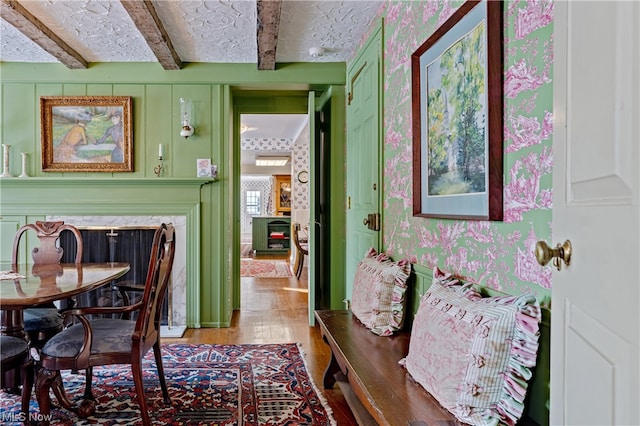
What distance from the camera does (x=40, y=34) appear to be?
10.0 ft

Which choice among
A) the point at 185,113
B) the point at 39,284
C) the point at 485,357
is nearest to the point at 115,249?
the point at 185,113

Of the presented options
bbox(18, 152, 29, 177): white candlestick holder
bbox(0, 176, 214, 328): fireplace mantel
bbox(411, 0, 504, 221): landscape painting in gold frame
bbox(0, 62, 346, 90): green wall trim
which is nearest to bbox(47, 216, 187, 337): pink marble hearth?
bbox(0, 176, 214, 328): fireplace mantel

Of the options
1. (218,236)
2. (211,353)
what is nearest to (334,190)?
(218,236)

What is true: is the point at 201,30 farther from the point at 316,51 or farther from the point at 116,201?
the point at 116,201

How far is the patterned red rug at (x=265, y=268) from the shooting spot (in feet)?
23.1

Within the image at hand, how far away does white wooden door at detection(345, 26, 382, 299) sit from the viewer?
115 inches

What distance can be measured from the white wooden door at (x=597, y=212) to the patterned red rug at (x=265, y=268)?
20.3 ft

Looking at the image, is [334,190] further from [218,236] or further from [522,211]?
[522,211]

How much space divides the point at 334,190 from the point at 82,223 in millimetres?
2315

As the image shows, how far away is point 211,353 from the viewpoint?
321 centimetres

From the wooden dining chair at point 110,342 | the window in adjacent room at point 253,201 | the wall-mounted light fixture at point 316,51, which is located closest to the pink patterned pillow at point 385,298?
the wooden dining chair at point 110,342

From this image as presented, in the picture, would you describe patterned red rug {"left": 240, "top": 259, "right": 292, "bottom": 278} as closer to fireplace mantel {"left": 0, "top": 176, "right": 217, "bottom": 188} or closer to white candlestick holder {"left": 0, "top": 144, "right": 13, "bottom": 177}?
fireplace mantel {"left": 0, "top": 176, "right": 217, "bottom": 188}

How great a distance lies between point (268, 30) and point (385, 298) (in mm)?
1969

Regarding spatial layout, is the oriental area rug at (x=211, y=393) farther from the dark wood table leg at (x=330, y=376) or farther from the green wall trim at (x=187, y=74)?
the green wall trim at (x=187, y=74)
